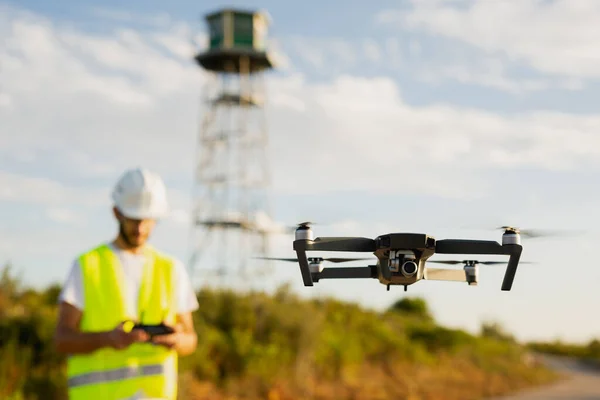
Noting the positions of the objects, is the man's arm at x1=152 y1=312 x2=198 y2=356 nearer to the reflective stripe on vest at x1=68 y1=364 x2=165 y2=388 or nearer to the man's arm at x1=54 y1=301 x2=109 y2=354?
the reflective stripe on vest at x1=68 y1=364 x2=165 y2=388

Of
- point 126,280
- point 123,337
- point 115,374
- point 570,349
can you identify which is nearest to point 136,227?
point 126,280

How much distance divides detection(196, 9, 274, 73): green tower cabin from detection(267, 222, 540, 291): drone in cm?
3727

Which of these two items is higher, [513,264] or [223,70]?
[223,70]

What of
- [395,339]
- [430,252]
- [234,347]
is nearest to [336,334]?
[395,339]

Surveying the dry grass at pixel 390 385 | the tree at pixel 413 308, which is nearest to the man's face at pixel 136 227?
the dry grass at pixel 390 385

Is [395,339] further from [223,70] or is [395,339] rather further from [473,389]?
[223,70]

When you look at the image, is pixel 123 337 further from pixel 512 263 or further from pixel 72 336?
pixel 512 263

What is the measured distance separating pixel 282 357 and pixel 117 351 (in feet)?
45.3

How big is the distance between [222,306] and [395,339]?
6.69 m

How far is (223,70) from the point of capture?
Answer: 127 feet

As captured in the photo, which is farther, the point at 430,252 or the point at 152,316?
the point at 152,316

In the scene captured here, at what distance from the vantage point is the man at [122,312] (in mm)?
4359

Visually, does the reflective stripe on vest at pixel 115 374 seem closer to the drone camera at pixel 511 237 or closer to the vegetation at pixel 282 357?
the drone camera at pixel 511 237

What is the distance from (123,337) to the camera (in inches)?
149
